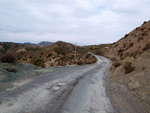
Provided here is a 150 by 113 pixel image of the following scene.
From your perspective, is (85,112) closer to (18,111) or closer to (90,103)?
(90,103)

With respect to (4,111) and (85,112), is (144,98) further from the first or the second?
(4,111)

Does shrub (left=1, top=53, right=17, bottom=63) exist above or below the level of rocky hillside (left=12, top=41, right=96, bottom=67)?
above

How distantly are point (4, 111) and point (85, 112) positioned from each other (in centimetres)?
303

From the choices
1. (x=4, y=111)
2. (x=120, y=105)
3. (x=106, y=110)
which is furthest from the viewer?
(x=120, y=105)

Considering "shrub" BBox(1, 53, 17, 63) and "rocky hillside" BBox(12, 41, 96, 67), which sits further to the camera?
"rocky hillside" BBox(12, 41, 96, 67)

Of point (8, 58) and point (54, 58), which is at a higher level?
point (8, 58)

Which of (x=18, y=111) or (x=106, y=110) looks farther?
(x=106, y=110)

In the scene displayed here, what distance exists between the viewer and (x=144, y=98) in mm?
6309

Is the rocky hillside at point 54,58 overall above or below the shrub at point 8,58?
below

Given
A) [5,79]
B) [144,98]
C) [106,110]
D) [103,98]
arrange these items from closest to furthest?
[106,110]
[144,98]
[103,98]
[5,79]

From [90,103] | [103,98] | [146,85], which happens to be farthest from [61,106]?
[146,85]

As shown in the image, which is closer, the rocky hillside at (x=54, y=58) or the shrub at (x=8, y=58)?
the shrub at (x=8, y=58)

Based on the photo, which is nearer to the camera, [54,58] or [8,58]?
[8,58]

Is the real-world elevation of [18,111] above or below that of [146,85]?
below
